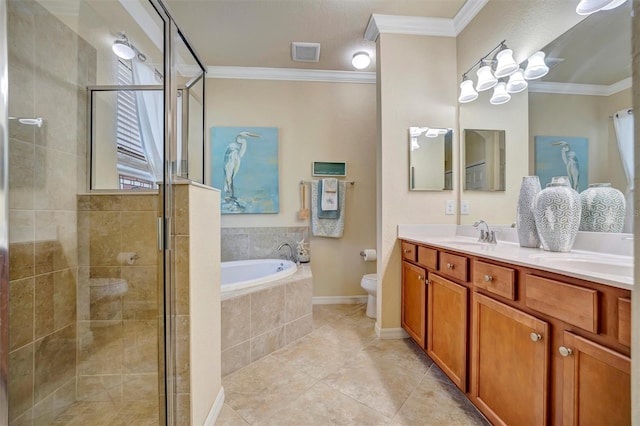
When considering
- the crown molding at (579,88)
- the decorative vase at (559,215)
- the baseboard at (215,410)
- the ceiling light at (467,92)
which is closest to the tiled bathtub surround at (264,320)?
the baseboard at (215,410)

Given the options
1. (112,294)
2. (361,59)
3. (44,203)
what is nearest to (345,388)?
(112,294)

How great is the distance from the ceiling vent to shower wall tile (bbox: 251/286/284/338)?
2.17m

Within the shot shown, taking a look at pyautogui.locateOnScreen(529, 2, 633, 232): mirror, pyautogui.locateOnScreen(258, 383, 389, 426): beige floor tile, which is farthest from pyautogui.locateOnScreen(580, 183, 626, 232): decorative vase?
pyautogui.locateOnScreen(258, 383, 389, 426): beige floor tile

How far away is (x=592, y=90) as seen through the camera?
48.4 inches

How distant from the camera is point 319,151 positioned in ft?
9.65

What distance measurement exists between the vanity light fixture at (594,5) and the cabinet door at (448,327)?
1.42 metres

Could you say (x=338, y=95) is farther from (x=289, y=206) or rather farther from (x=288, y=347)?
(x=288, y=347)

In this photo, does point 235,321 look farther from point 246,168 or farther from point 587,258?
point 587,258

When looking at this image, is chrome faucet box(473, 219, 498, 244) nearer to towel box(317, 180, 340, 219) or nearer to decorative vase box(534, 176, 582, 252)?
decorative vase box(534, 176, 582, 252)

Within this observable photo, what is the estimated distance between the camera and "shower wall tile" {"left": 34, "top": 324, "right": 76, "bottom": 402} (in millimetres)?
1143

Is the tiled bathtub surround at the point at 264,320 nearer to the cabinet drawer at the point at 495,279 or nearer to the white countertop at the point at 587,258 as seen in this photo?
the white countertop at the point at 587,258

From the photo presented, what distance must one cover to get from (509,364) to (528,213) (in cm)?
82

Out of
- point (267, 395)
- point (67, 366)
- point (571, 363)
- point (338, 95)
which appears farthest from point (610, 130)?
point (67, 366)

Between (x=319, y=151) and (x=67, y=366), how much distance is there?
2552 millimetres
